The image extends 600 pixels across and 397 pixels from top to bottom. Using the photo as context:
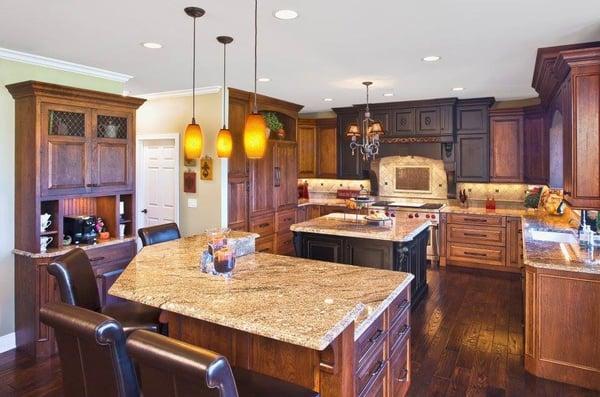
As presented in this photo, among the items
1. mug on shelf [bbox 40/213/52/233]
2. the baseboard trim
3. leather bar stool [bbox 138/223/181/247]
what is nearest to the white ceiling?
mug on shelf [bbox 40/213/52/233]

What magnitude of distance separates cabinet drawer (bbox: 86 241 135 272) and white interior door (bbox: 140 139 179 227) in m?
1.51

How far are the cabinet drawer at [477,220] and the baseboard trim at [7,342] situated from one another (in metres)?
5.61

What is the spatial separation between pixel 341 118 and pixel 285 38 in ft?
13.3

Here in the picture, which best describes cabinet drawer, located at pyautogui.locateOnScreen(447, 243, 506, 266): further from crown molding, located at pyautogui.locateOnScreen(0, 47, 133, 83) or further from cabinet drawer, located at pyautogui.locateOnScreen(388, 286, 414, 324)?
crown molding, located at pyautogui.locateOnScreen(0, 47, 133, 83)

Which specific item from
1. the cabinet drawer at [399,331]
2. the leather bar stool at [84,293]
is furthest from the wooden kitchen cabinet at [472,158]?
the leather bar stool at [84,293]

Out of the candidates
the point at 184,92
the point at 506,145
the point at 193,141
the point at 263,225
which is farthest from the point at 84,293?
the point at 506,145

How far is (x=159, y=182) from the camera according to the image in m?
5.98

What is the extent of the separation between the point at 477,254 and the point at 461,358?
3139mm

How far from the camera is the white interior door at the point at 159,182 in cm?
576

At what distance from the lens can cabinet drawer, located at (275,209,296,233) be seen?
6473mm

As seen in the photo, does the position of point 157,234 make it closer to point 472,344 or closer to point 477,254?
point 472,344

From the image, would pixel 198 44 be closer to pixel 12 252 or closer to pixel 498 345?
pixel 12 252

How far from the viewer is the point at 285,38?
3.30m

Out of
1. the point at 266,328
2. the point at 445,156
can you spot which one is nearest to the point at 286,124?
the point at 445,156
